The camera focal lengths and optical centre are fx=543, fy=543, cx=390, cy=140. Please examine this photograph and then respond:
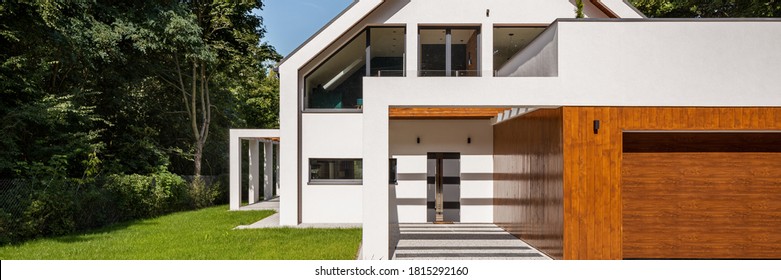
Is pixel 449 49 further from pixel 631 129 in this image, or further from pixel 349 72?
pixel 631 129

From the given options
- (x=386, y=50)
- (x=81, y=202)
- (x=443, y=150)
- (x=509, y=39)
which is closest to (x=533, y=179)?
(x=443, y=150)

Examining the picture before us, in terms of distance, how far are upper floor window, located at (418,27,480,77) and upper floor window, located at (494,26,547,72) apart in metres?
0.54

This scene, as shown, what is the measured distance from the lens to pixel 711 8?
22.7 metres

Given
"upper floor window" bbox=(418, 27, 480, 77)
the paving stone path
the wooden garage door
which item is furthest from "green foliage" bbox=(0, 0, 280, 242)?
the wooden garage door

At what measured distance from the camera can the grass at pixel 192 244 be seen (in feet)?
31.8

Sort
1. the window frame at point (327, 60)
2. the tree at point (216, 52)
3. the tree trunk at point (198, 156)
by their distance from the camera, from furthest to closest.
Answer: the tree trunk at point (198, 156)
the tree at point (216, 52)
the window frame at point (327, 60)

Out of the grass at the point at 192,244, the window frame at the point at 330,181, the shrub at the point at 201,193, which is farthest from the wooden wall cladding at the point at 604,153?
the shrub at the point at 201,193

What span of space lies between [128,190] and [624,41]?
14.0m

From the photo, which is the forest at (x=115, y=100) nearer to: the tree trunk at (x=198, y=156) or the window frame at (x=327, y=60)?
the tree trunk at (x=198, y=156)

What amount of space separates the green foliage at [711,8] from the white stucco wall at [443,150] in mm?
11355

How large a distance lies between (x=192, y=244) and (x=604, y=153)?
8.13m

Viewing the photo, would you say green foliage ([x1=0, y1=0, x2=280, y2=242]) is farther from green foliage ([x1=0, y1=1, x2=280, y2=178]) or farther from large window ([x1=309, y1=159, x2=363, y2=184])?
large window ([x1=309, y1=159, x2=363, y2=184])

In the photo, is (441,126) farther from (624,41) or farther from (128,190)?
(128,190)
